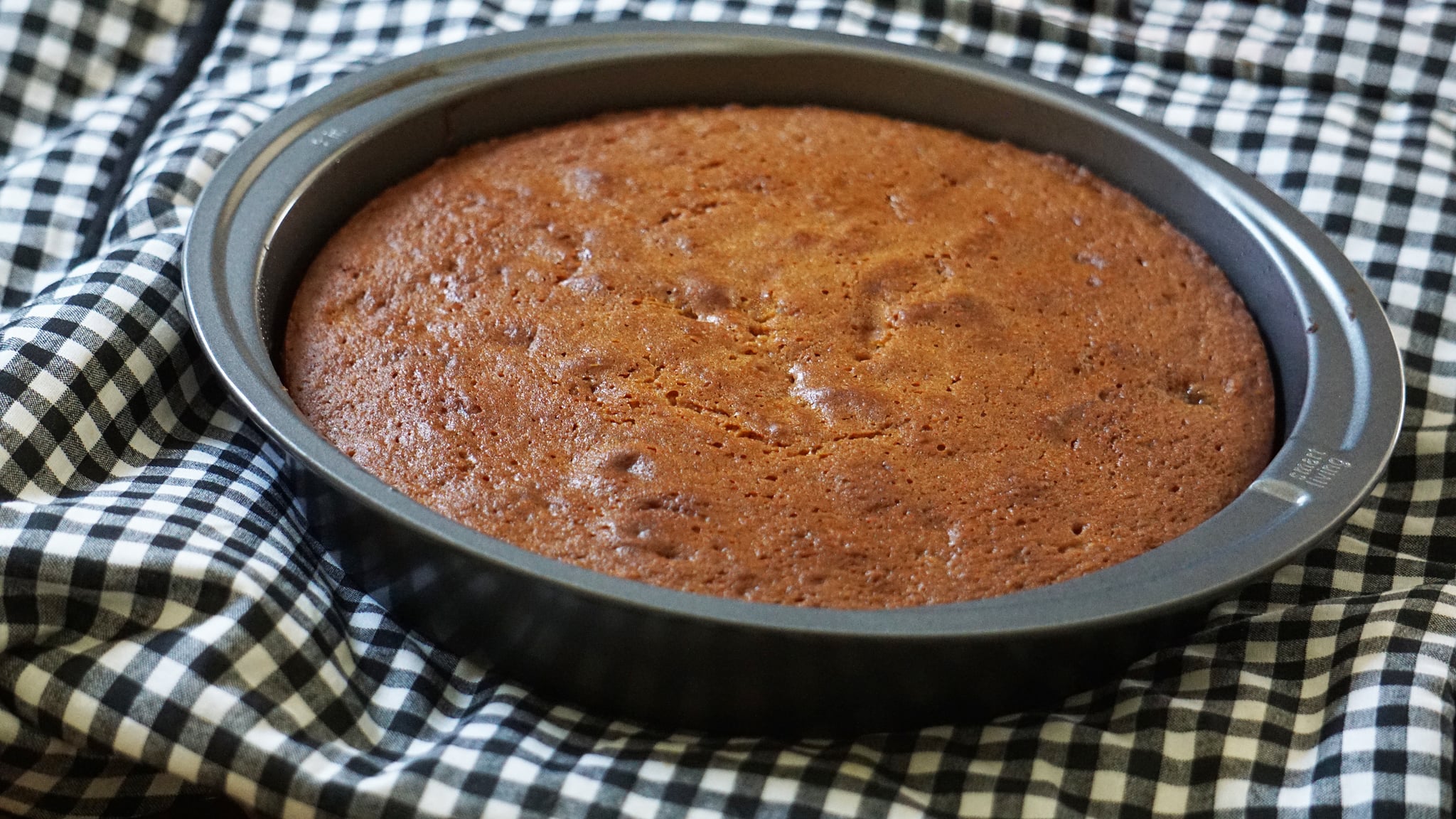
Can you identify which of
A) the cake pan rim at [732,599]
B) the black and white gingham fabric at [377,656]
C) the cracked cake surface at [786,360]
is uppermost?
the cake pan rim at [732,599]

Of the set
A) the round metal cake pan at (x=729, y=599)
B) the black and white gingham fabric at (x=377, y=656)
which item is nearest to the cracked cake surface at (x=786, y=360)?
the round metal cake pan at (x=729, y=599)

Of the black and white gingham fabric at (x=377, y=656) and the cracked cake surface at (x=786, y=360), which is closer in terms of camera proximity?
the black and white gingham fabric at (x=377, y=656)

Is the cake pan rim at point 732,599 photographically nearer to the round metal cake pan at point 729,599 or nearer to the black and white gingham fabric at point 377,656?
the round metal cake pan at point 729,599

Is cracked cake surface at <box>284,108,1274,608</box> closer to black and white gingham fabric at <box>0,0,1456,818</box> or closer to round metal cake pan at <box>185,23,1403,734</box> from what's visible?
round metal cake pan at <box>185,23,1403,734</box>

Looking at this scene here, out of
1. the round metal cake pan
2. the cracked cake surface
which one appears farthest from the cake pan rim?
the cracked cake surface

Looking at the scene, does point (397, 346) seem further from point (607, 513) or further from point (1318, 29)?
point (1318, 29)

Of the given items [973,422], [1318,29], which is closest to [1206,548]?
[973,422]
